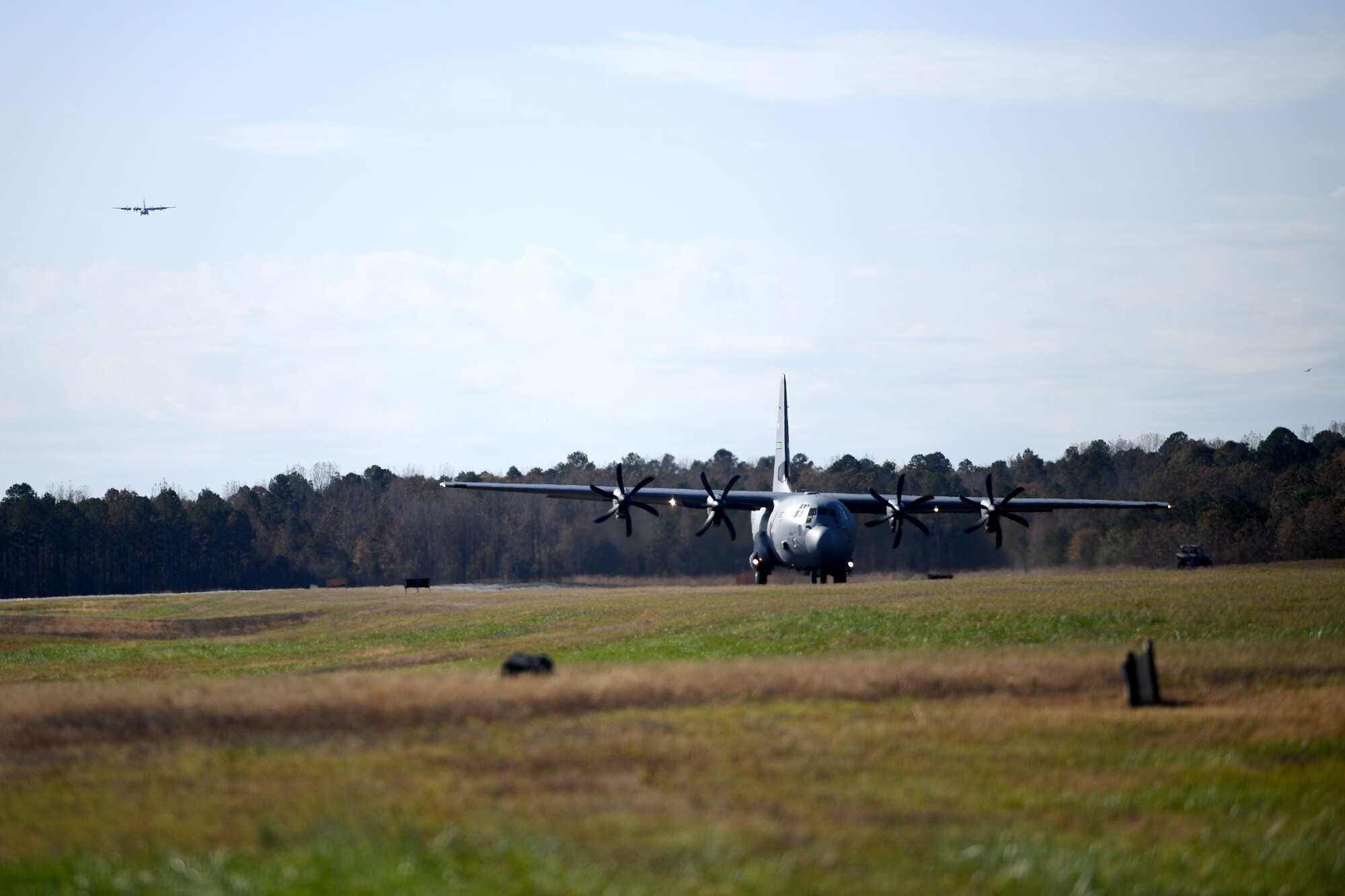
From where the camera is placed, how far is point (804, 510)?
5694 cm

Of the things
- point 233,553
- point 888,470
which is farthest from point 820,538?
point 233,553

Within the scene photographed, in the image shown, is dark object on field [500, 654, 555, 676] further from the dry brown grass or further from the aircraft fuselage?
the aircraft fuselage

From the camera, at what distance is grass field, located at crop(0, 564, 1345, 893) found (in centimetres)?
1255

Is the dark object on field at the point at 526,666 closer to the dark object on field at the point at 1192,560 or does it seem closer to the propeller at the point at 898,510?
the propeller at the point at 898,510

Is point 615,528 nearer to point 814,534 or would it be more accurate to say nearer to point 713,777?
point 814,534

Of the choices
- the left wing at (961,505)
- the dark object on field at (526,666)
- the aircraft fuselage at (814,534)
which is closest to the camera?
the dark object on field at (526,666)

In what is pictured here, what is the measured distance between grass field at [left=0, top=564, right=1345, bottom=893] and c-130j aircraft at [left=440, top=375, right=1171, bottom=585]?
76.5 ft

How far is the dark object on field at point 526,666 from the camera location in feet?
77.5

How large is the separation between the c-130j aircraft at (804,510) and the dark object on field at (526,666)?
3253cm

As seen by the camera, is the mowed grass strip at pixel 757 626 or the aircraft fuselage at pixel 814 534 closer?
the mowed grass strip at pixel 757 626

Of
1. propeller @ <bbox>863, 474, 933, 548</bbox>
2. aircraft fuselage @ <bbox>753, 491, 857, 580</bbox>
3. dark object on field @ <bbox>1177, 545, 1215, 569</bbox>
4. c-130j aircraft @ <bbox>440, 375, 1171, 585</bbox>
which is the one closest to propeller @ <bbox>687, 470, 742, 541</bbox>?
c-130j aircraft @ <bbox>440, 375, 1171, 585</bbox>

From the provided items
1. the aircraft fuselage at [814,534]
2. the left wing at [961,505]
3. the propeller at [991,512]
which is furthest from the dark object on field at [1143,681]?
the left wing at [961,505]

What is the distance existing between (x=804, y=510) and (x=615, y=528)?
4699 centimetres

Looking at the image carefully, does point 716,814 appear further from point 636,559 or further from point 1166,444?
point 1166,444
